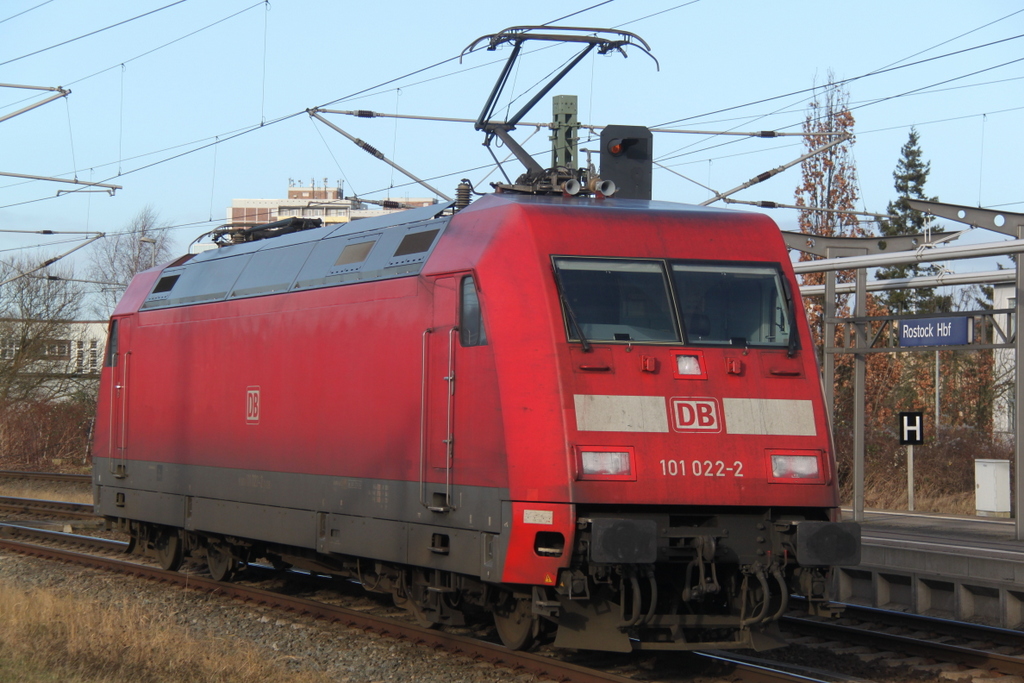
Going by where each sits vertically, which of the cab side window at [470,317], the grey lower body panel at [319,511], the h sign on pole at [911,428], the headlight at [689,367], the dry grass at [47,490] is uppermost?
the cab side window at [470,317]

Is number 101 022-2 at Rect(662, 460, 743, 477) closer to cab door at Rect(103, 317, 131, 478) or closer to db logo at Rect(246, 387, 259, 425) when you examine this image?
db logo at Rect(246, 387, 259, 425)

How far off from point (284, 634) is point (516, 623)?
2.67 m

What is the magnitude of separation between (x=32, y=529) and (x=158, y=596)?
20.9 feet

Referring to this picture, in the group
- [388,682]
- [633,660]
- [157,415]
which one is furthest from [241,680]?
[157,415]

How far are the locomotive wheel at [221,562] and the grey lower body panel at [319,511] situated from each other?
526mm

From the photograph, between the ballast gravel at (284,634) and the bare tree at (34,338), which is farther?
the bare tree at (34,338)

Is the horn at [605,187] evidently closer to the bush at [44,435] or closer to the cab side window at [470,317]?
the cab side window at [470,317]

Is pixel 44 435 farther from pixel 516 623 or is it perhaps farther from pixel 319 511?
pixel 516 623

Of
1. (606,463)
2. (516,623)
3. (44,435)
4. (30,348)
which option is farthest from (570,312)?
(44,435)

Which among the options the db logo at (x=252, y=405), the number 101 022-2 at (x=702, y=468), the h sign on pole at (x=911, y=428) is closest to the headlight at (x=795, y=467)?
the number 101 022-2 at (x=702, y=468)

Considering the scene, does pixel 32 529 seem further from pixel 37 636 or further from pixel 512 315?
pixel 512 315

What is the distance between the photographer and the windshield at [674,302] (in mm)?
8289

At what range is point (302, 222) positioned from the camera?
13.2m

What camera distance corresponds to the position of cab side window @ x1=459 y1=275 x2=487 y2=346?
848 centimetres
